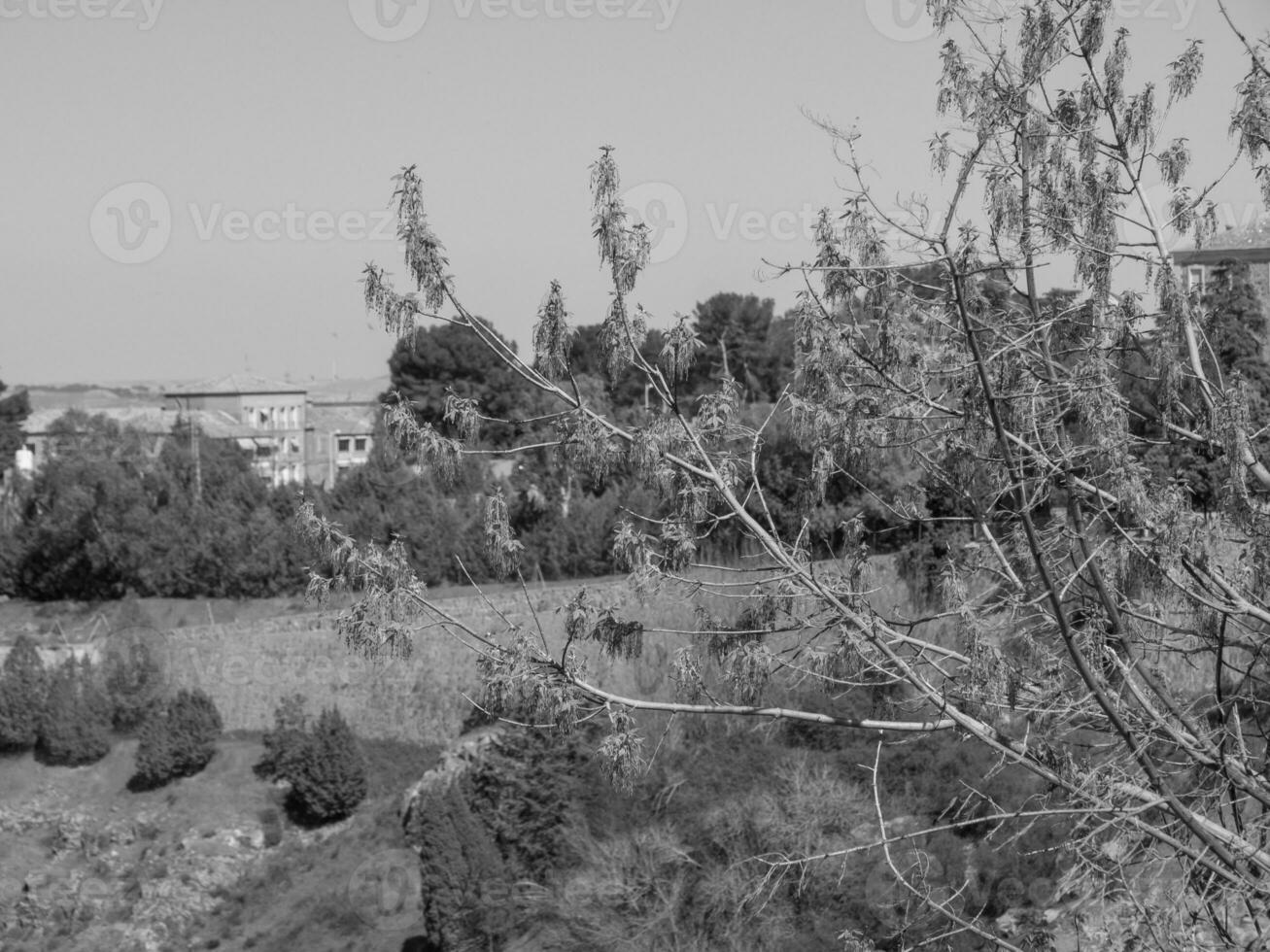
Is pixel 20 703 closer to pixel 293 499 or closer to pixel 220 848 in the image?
pixel 220 848

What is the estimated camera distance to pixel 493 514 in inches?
210

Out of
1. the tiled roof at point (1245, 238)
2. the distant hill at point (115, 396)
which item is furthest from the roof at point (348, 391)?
the tiled roof at point (1245, 238)

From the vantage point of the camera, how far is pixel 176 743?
754 inches

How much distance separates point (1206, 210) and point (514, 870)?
35.0ft

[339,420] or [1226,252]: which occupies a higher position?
[339,420]

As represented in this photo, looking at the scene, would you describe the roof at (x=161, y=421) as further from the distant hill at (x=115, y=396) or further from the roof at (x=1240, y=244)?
the roof at (x=1240, y=244)

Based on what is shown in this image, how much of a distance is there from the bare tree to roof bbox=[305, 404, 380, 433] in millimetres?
31232

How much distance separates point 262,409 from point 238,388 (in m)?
1.21

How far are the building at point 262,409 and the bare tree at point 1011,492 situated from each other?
3092 centimetres

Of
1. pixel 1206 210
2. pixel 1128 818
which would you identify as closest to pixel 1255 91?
pixel 1206 210

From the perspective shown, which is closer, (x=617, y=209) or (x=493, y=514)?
(x=617, y=209)

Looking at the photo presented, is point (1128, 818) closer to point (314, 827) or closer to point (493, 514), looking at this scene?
point (493, 514)

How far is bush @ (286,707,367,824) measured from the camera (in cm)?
1809

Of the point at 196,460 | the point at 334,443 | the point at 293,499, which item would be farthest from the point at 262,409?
the point at 293,499
